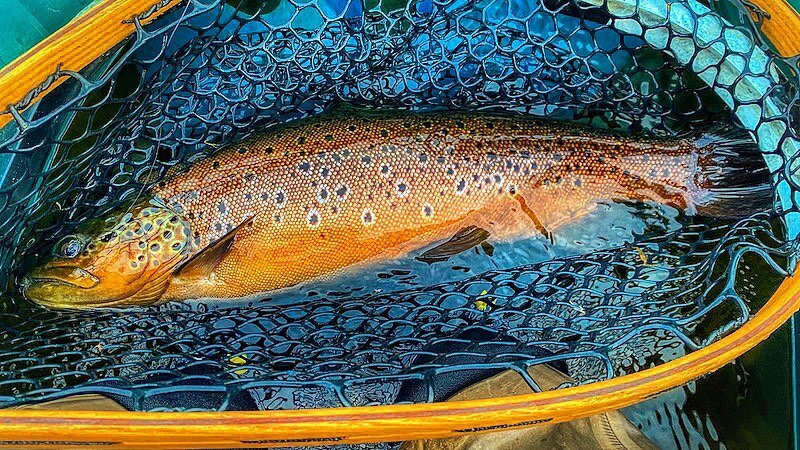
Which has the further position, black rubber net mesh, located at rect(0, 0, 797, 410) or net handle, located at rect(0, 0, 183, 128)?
black rubber net mesh, located at rect(0, 0, 797, 410)

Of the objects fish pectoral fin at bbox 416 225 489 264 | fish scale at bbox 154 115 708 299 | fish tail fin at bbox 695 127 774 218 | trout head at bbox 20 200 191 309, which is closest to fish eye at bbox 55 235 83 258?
trout head at bbox 20 200 191 309

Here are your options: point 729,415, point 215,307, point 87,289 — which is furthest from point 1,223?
point 729,415

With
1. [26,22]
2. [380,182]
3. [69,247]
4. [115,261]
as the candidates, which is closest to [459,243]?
[380,182]

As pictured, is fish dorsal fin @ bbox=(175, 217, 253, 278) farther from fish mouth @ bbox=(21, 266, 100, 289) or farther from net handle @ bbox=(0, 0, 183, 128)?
net handle @ bbox=(0, 0, 183, 128)

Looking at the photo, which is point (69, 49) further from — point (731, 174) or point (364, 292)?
point (731, 174)

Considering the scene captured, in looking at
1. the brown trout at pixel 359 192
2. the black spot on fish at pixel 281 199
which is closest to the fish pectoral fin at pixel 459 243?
the brown trout at pixel 359 192

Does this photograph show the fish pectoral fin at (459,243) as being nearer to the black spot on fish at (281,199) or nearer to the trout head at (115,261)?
the black spot on fish at (281,199)

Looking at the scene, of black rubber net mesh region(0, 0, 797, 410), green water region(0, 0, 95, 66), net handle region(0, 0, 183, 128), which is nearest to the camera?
net handle region(0, 0, 183, 128)
